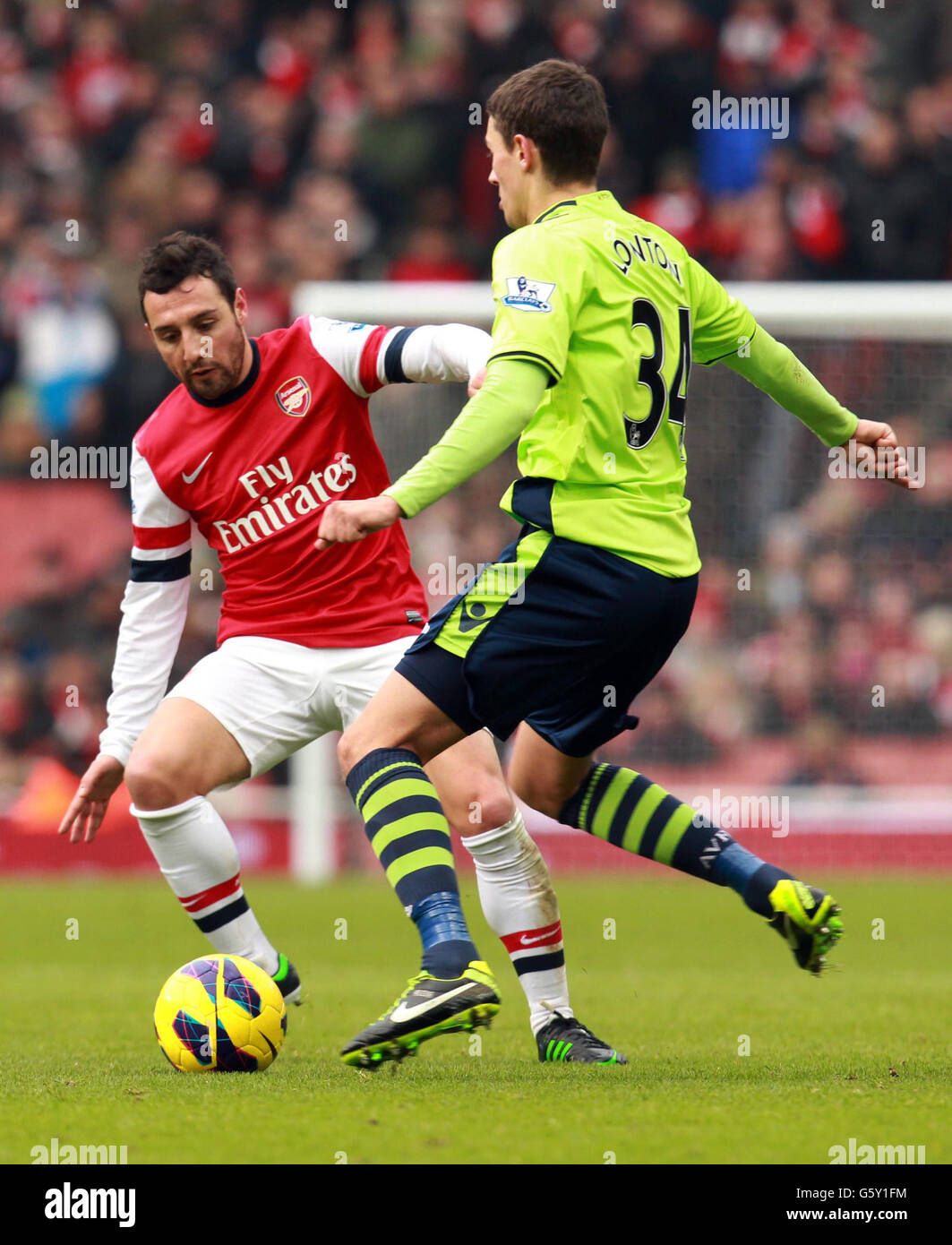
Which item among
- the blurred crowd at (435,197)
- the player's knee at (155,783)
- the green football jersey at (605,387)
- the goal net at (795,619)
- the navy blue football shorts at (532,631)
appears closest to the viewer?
the green football jersey at (605,387)

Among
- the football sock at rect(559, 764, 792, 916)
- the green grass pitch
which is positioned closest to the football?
the green grass pitch

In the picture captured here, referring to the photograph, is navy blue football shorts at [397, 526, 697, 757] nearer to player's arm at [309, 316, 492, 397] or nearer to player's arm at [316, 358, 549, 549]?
player's arm at [316, 358, 549, 549]

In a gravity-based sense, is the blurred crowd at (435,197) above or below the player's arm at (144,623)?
above

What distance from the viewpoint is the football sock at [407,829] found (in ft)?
13.8

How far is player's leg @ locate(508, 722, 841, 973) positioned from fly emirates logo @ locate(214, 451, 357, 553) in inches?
39.2

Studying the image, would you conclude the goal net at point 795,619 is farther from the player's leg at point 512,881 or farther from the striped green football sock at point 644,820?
the striped green football sock at point 644,820

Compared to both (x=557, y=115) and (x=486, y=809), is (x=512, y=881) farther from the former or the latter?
(x=557, y=115)

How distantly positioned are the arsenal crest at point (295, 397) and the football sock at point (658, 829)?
1.40m

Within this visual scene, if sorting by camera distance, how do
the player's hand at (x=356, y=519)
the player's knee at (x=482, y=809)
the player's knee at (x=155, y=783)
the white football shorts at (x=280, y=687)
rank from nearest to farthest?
the player's hand at (x=356, y=519) → the player's knee at (x=482, y=809) → the player's knee at (x=155, y=783) → the white football shorts at (x=280, y=687)

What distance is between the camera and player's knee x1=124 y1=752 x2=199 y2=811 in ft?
16.5

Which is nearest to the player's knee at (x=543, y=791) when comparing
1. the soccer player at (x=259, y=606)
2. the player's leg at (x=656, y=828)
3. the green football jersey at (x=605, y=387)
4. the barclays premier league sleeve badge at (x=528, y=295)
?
the player's leg at (x=656, y=828)

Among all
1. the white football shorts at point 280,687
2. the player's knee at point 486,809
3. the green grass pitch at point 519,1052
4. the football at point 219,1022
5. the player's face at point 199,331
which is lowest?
the green grass pitch at point 519,1052

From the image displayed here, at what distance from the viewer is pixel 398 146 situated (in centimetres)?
1444

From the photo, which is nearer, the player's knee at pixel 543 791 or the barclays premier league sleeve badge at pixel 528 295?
the barclays premier league sleeve badge at pixel 528 295
